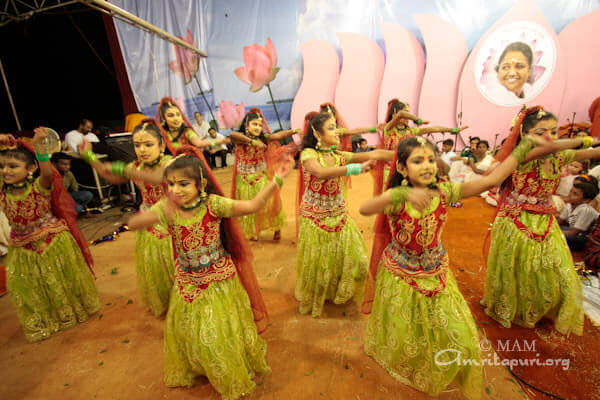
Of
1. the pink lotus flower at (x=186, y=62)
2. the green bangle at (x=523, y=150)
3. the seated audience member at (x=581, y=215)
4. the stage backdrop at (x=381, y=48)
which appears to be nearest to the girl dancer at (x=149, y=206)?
the green bangle at (x=523, y=150)

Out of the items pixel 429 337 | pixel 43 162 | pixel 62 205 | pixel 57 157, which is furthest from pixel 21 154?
pixel 57 157

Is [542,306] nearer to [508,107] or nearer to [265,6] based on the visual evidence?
[508,107]

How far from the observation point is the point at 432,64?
7.41m

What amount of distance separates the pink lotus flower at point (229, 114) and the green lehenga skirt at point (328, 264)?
819 cm

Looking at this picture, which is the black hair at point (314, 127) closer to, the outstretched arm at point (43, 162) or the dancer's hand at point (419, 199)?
the dancer's hand at point (419, 199)

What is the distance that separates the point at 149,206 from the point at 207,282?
1.32 metres

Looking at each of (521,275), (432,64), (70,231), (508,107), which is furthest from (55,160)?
(508,107)

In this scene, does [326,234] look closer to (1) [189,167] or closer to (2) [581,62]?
(1) [189,167]

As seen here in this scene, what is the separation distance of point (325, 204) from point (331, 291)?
3.03ft

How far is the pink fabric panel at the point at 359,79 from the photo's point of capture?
8125 mm

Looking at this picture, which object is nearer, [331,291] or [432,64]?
[331,291]

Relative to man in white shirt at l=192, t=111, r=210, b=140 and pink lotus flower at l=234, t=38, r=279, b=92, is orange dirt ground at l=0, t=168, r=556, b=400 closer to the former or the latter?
man in white shirt at l=192, t=111, r=210, b=140

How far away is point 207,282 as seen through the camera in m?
1.88

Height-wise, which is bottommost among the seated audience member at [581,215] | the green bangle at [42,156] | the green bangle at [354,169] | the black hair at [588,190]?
the seated audience member at [581,215]
